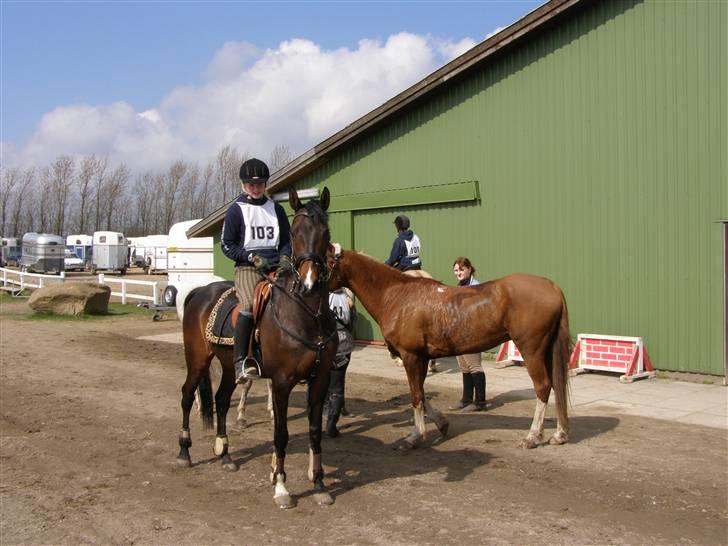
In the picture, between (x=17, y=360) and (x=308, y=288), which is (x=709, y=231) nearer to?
(x=308, y=288)

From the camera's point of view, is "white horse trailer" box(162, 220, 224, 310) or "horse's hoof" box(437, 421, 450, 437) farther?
"white horse trailer" box(162, 220, 224, 310)

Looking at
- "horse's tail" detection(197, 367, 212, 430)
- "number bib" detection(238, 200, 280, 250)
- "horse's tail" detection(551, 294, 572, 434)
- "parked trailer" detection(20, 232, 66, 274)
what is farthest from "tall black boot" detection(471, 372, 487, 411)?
"parked trailer" detection(20, 232, 66, 274)

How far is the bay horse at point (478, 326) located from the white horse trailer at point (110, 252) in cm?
4779

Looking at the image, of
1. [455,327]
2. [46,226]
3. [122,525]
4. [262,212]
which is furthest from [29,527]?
[46,226]

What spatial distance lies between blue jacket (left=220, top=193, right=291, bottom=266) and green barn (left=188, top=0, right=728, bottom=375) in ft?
23.2

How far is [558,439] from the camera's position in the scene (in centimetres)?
720

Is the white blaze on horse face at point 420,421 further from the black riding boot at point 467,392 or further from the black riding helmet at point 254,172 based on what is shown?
the black riding helmet at point 254,172

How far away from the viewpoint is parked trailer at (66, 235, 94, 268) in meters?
58.8

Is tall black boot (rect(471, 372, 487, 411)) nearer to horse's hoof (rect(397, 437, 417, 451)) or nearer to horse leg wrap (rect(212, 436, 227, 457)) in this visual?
horse's hoof (rect(397, 437, 417, 451))

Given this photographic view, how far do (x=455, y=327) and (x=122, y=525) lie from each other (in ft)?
12.5

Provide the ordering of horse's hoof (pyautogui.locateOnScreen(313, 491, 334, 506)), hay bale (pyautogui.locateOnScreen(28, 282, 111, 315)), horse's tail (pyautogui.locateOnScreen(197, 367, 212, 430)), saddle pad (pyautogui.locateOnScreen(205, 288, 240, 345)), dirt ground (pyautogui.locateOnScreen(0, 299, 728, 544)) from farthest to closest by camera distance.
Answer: hay bale (pyautogui.locateOnScreen(28, 282, 111, 315)), horse's tail (pyautogui.locateOnScreen(197, 367, 212, 430)), saddle pad (pyautogui.locateOnScreen(205, 288, 240, 345)), horse's hoof (pyautogui.locateOnScreen(313, 491, 334, 506)), dirt ground (pyautogui.locateOnScreen(0, 299, 728, 544))

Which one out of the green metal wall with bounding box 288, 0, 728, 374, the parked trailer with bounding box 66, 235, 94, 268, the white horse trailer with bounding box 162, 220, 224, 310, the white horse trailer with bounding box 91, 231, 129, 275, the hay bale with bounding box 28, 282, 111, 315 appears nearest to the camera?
the green metal wall with bounding box 288, 0, 728, 374

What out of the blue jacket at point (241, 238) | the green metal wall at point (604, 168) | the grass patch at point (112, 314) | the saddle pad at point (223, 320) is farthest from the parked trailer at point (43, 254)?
the blue jacket at point (241, 238)

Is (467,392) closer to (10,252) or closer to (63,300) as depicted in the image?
(63,300)
